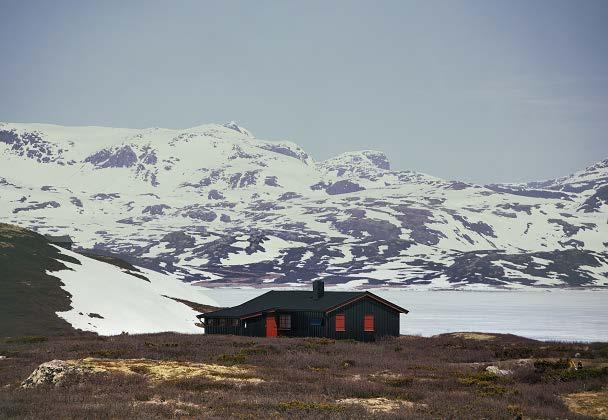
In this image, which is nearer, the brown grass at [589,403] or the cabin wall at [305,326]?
the brown grass at [589,403]

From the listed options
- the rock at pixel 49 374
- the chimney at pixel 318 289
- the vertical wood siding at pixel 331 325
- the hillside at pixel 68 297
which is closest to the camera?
the rock at pixel 49 374

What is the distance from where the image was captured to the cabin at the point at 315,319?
79062 mm

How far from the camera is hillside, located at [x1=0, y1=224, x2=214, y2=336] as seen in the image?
285 ft

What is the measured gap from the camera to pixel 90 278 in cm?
11075

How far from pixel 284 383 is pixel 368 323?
142 ft

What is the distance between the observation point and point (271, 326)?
3147 inches

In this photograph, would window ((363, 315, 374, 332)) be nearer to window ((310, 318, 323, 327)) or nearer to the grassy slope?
window ((310, 318, 323, 327))

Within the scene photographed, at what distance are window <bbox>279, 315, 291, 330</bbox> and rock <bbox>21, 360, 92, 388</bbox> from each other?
141ft

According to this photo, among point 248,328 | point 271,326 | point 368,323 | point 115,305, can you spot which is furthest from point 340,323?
point 115,305

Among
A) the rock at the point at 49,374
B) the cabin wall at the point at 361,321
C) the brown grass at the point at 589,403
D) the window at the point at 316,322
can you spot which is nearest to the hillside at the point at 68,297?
the window at the point at 316,322

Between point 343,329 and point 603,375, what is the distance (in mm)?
40053

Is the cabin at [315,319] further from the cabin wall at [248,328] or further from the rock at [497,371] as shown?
the rock at [497,371]

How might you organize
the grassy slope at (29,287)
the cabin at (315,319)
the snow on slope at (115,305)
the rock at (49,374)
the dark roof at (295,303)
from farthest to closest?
the snow on slope at (115,305) < the grassy slope at (29,287) < the dark roof at (295,303) < the cabin at (315,319) < the rock at (49,374)

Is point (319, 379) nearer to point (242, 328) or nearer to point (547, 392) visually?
point (547, 392)
